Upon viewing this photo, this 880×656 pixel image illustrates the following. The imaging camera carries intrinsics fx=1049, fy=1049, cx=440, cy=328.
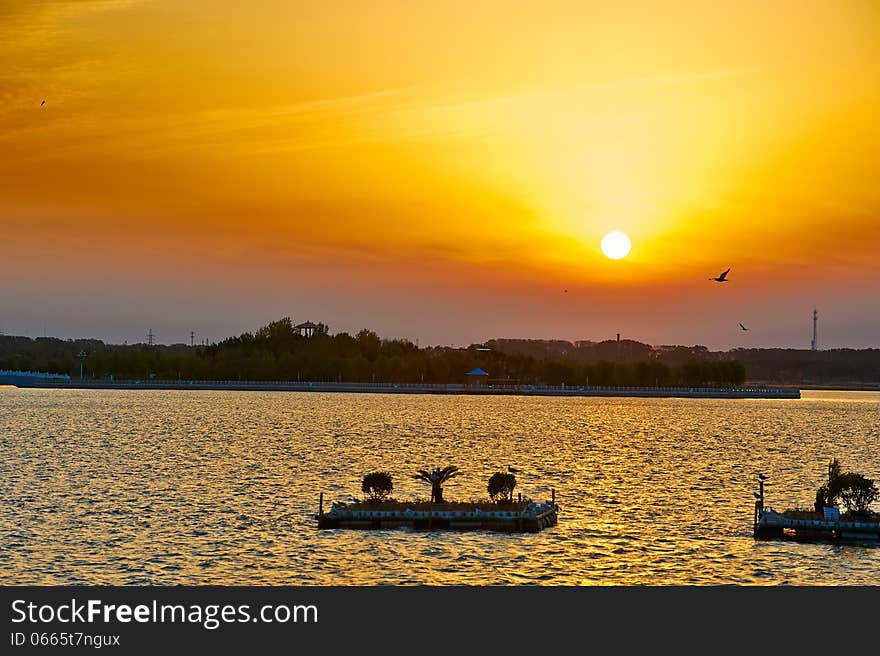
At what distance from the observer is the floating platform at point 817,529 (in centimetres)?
5462

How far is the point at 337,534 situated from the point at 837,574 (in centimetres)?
2413

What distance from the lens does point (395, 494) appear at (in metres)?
68.4

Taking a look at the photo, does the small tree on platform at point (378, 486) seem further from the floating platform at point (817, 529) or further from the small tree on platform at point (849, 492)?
the small tree on platform at point (849, 492)

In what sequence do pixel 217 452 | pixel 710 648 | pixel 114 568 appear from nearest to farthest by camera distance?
pixel 710 648 → pixel 114 568 → pixel 217 452

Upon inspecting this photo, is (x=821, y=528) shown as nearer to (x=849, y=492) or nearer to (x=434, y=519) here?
(x=849, y=492)

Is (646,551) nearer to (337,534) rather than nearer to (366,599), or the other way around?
(337,534)

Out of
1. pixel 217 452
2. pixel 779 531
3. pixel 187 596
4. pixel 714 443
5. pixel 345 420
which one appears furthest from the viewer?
pixel 345 420

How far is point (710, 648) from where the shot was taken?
→ 23.7 metres

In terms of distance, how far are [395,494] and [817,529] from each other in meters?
26.4

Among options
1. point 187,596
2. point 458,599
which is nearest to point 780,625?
point 458,599

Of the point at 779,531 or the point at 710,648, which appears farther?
the point at 779,531

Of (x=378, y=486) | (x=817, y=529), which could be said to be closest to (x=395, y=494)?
(x=378, y=486)

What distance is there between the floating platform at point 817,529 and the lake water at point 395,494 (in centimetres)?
97

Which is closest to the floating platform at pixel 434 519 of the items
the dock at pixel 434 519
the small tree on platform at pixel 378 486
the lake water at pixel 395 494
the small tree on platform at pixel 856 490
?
the dock at pixel 434 519
